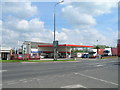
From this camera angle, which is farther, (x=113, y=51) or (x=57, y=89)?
(x=113, y=51)

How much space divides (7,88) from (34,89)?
1.42m

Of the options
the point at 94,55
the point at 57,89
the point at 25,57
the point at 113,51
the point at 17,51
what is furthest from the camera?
the point at 113,51

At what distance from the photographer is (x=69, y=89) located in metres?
6.73

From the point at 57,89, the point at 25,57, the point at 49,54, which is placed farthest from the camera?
the point at 49,54

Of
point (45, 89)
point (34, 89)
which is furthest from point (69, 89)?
point (34, 89)

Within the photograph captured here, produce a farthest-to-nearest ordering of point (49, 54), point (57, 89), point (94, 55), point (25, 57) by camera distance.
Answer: point (49, 54)
point (94, 55)
point (25, 57)
point (57, 89)

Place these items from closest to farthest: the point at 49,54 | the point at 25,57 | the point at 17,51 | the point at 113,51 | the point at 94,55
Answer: the point at 25,57, the point at 17,51, the point at 94,55, the point at 113,51, the point at 49,54

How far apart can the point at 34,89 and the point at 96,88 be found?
3.17 m

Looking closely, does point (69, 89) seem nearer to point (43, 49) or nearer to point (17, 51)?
point (17, 51)

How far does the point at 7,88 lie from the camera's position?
686 cm

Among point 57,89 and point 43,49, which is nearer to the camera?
point 57,89

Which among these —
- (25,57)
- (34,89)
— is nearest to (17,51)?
(25,57)

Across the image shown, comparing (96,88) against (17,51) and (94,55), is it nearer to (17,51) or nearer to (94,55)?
(17,51)

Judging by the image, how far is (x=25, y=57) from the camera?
3597 centimetres
